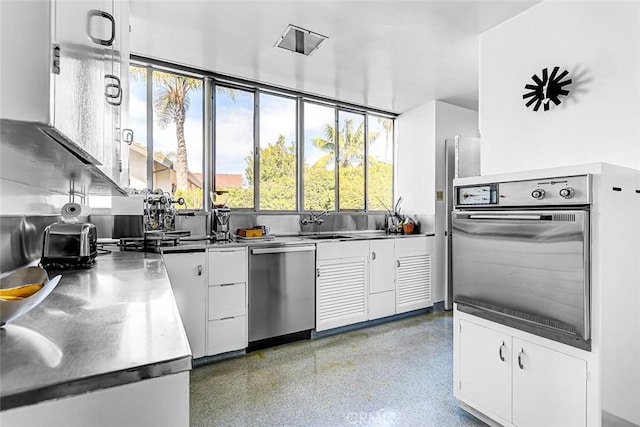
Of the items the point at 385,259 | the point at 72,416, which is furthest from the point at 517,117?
Answer: the point at 72,416

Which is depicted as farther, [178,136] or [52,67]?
[178,136]

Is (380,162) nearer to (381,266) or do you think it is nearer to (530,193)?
(381,266)

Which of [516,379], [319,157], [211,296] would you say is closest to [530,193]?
[516,379]

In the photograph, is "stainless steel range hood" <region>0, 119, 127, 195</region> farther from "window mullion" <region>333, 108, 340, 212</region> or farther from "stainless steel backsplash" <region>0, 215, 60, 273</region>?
"window mullion" <region>333, 108, 340, 212</region>

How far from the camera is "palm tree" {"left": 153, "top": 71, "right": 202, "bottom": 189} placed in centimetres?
323

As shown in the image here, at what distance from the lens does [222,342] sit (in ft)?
8.97

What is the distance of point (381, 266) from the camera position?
12.0ft

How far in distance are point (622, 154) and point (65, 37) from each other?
2.44 meters

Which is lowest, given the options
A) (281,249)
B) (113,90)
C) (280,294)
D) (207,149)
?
(280,294)

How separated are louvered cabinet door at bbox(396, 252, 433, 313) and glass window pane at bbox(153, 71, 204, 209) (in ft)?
7.62

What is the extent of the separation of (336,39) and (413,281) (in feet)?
8.85

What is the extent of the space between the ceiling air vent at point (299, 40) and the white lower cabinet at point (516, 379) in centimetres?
235

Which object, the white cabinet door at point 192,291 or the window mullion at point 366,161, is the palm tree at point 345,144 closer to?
the window mullion at point 366,161

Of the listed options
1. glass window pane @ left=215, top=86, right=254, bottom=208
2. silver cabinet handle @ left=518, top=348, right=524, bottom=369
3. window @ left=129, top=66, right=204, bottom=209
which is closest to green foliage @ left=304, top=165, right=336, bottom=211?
glass window pane @ left=215, top=86, right=254, bottom=208
